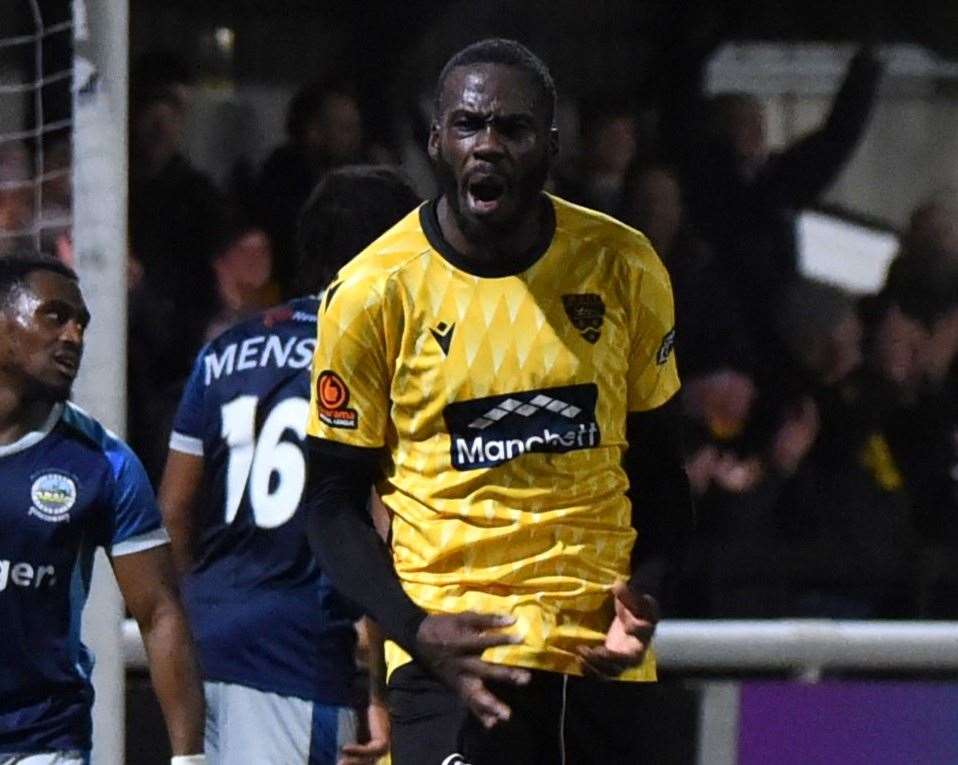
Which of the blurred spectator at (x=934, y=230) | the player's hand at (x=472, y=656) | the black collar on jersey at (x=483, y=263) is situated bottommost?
the player's hand at (x=472, y=656)

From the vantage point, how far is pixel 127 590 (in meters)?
3.71

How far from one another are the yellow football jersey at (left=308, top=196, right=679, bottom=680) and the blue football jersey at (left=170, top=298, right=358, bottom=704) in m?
1.19

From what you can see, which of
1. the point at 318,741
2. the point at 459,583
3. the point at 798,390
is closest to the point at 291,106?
the point at 798,390

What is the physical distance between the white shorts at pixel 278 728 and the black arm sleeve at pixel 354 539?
133 centimetres

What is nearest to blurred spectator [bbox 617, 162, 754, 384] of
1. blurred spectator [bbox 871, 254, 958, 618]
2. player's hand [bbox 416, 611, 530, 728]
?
blurred spectator [bbox 871, 254, 958, 618]

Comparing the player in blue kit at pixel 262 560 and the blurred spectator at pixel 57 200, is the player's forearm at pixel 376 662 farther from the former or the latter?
the blurred spectator at pixel 57 200

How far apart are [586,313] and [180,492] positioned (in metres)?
1.55

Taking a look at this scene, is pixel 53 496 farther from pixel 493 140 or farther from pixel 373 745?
pixel 493 140

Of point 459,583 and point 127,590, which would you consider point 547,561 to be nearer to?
point 459,583

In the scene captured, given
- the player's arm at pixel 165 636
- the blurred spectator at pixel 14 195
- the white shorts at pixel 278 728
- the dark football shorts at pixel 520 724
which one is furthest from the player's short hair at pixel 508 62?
the blurred spectator at pixel 14 195

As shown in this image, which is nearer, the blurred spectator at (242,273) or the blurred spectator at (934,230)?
the blurred spectator at (242,273)

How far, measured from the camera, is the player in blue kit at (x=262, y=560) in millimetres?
4285

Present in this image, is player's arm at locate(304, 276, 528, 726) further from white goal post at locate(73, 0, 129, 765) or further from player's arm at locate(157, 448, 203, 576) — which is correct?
white goal post at locate(73, 0, 129, 765)

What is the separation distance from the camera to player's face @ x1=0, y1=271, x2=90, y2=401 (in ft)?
12.1
